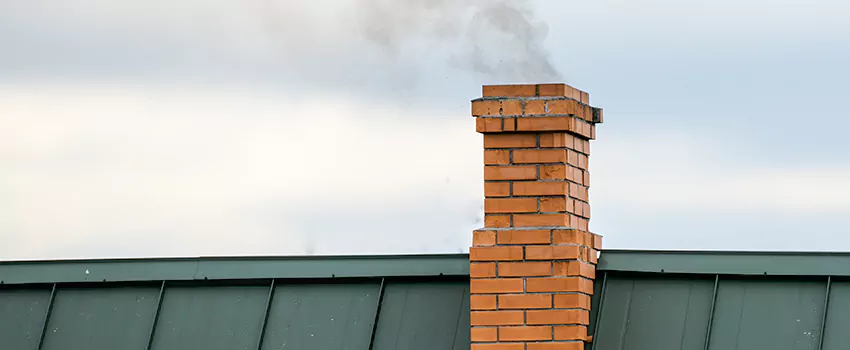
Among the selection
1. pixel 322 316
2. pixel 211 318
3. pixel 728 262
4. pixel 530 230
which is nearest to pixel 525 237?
pixel 530 230

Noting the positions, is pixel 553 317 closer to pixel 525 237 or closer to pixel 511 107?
pixel 525 237

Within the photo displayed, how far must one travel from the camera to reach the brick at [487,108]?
6.98m

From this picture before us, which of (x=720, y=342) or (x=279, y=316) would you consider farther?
(x=279, y=316)

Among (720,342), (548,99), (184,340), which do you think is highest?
(548,99)

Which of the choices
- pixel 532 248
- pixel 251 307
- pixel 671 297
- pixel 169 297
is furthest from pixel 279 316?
pixel 671 297

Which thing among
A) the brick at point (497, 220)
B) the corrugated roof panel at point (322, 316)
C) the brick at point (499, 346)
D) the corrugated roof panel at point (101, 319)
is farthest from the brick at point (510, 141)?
the corrugated roof panel at point (101, 319)

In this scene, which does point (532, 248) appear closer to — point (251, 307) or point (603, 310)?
point (603, 310)

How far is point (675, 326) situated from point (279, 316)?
2542 mm

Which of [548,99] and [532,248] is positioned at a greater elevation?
[548,99]

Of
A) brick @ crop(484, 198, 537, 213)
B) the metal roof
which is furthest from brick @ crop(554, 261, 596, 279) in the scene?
the metal roof

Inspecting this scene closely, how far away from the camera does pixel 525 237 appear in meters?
6.85

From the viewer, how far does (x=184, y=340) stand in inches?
309

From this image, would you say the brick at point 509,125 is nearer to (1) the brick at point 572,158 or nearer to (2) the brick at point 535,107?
Result: (2) the brick at point 535,107

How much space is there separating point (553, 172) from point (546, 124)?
0.92 ft
